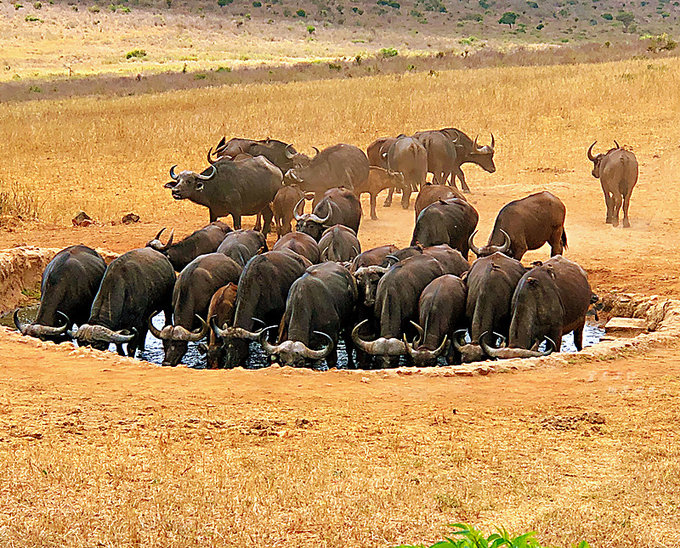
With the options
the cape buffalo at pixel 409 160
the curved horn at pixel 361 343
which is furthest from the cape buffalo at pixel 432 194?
the curved horn at pixel 361 343

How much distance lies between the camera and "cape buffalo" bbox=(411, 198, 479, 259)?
43.9 feet

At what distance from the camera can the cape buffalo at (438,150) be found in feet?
63.2

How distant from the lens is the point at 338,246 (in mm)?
12586

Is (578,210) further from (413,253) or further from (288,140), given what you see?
(288,140)

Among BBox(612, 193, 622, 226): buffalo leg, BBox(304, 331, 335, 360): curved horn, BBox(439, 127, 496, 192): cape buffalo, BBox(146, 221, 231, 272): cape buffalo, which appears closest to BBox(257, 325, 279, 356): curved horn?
BBox(304, 331, 335, 360): curved horn

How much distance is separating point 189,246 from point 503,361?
516cm

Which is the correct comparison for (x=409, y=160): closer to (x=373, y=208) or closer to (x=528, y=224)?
(x=373, y=208)

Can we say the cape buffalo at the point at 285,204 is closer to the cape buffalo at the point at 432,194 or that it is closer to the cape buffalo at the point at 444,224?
the cape buffalo at the point at 432,194

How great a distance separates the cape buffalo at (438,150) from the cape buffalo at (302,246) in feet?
23.7

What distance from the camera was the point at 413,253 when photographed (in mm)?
11406

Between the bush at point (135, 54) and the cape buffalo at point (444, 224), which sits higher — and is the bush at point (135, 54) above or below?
below

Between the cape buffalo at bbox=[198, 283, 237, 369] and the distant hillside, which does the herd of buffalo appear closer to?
the cape buffalo at bbox=[198, 283, 237, 369]

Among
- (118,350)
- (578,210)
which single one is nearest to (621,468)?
(118,350)

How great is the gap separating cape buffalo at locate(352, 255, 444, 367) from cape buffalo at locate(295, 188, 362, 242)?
332 centimetres
